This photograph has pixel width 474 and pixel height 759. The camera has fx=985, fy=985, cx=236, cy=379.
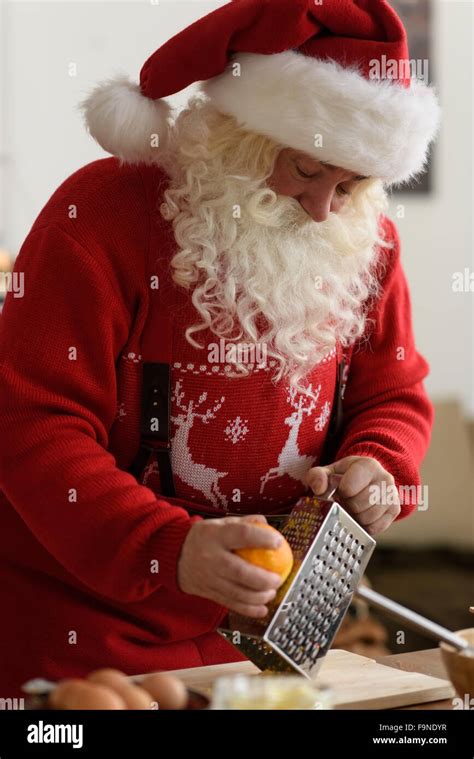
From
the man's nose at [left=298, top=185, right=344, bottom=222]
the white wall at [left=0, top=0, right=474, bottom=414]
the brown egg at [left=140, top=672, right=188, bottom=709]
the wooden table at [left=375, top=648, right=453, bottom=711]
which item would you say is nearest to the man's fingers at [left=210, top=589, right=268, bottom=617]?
the brown egg at [left=140, top=672, right=188, bottom=709]

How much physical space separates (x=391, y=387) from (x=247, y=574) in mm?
581

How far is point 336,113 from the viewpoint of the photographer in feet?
4.20

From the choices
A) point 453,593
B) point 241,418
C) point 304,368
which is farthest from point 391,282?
point 453,593

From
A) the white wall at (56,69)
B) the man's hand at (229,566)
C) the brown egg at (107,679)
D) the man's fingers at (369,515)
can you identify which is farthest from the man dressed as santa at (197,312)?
the white wall at (56,69)

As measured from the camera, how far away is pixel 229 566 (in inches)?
40.4

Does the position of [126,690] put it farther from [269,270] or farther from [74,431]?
[269,270]

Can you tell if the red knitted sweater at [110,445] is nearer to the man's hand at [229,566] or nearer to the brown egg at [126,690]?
the man's hand at [229,566]

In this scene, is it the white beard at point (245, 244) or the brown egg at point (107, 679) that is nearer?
the brown egg at point (107, 679)

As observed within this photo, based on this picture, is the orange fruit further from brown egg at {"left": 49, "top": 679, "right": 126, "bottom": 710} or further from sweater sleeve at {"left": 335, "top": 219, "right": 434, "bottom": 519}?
sweater sleeve at {"left": 335, "top": 219, "right": 434, "bottom": 519}

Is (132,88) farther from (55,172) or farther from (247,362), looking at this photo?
(55,172)

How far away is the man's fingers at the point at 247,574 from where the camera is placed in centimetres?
101

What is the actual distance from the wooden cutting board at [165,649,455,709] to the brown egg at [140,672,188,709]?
18 cm

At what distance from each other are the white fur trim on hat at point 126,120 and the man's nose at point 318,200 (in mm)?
224

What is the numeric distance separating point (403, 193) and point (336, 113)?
2.70m
